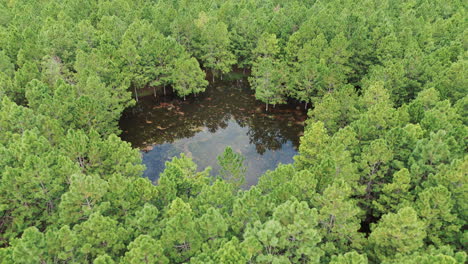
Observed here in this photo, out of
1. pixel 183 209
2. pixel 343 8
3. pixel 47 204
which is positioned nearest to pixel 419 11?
pixel 343 8

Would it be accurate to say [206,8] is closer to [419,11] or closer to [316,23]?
[316,23]

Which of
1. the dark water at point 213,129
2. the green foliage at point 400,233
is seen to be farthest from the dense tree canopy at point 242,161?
the dark water at point 213,129

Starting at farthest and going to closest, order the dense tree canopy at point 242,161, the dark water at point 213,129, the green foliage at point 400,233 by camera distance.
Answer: the dark water at point 213,129, the dense tree canopy at point 242,161, the green foliage at point 400,233

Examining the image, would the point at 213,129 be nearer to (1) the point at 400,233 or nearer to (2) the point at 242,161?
(2) the point at 242,161

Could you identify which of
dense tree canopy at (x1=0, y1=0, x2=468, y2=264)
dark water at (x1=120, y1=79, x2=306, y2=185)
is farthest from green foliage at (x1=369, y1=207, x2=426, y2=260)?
dark water at (x1=120, y1=79, x2=306, y2=185)

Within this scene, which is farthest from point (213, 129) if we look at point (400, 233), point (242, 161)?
point (400, 233)

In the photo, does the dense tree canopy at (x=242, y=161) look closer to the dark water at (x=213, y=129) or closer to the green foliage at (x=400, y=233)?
the green foliage at (x=400, y=233)
